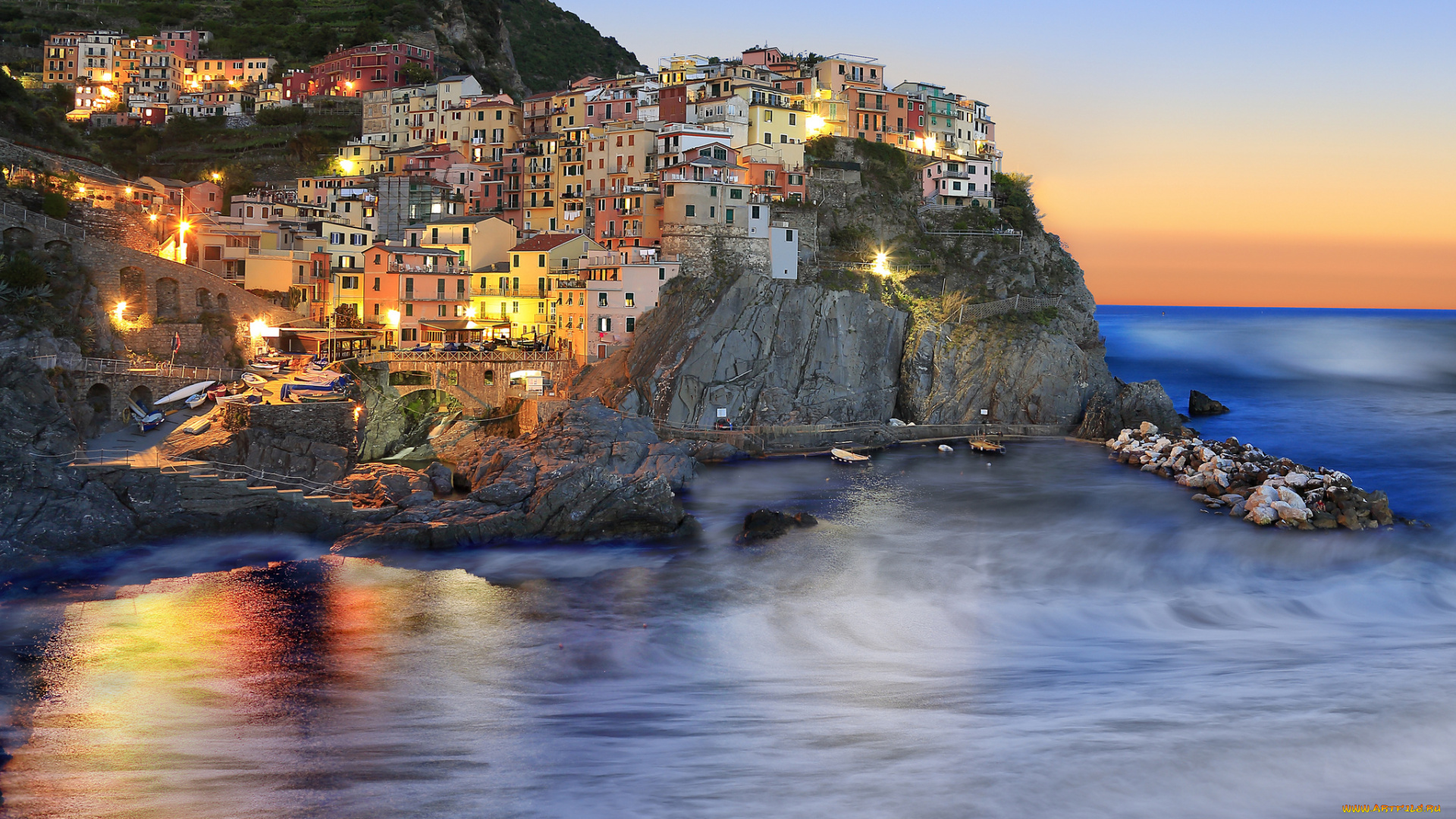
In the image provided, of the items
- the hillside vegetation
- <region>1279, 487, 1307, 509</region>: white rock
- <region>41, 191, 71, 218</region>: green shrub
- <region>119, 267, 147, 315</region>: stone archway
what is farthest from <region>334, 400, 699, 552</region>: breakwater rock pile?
the hillside vegetation

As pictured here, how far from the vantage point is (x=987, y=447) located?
46469mm

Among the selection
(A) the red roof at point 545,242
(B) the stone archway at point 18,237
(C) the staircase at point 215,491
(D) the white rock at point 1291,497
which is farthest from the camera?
(A) the red roof at point 545,242

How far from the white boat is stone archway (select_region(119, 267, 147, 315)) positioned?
5.52 meters

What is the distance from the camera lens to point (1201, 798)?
56.4ft

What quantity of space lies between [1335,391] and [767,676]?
65.7m

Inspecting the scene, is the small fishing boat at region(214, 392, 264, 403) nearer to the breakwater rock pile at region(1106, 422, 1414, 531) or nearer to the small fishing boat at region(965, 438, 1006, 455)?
the small fishing boat at region(965, 438, 1006, 455)

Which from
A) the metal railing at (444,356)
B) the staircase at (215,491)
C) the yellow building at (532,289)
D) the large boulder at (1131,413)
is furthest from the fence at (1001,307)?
the staircase at (215,491)

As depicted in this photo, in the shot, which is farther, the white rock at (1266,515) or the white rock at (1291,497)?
the white rock at (1266,515)

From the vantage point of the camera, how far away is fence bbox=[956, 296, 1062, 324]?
53.0 m

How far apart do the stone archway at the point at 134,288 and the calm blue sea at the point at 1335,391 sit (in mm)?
45130

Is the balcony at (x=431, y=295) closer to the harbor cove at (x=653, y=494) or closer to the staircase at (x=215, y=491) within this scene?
the harbor cove at (x=653, y=494)

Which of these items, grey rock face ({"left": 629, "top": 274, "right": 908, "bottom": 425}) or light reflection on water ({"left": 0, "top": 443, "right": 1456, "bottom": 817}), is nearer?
light reflection on water ({"left": 0, "top": 443, "right": 1456, "bottom": 817})

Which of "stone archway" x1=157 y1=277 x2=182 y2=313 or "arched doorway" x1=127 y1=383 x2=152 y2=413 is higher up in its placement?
"stone archway" x1=157 y1=277 x2=182 y2=313

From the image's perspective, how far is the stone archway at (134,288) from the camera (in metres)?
39.5
